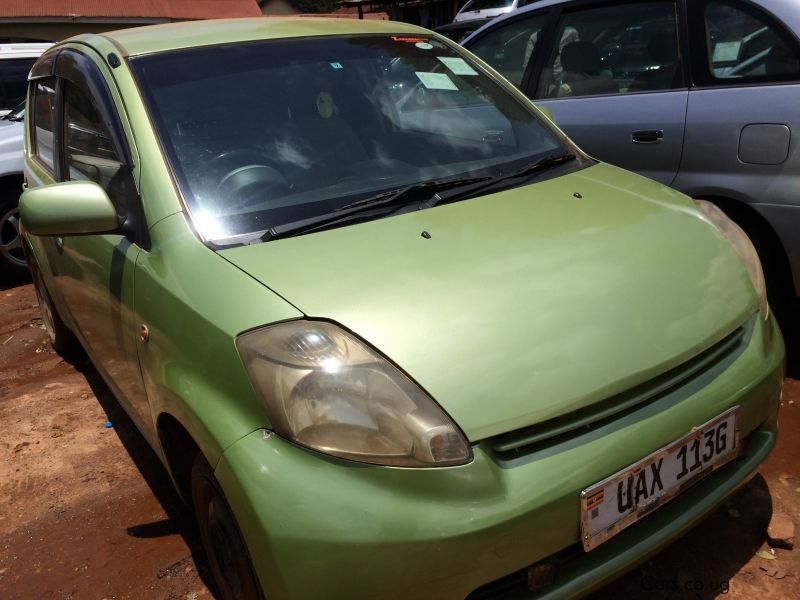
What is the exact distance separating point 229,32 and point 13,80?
529 cm

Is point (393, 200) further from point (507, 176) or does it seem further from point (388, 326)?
point (388, 326)

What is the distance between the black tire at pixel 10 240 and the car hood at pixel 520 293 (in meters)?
4.41

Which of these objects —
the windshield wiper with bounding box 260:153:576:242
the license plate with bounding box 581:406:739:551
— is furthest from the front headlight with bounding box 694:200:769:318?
the windshield wiper with bounding box 260:153:576:242

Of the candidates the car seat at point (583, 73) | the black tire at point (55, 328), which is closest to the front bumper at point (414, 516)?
the car seat at point (583, 73)

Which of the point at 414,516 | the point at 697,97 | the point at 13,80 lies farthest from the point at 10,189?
the point at 414,516

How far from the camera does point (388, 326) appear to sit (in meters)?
1.61

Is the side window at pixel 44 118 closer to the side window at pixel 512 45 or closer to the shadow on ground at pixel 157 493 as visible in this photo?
the shadow on ground at pixel 157 493

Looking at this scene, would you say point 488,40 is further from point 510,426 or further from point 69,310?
point 510,426

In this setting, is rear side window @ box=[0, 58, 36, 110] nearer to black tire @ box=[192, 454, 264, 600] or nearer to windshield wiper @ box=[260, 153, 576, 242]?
windshield wiper @ box=[260, 153, 576, 242]

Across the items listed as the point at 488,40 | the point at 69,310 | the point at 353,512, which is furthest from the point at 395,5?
the point at 353,512

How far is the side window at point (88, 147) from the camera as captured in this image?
231 centimetres

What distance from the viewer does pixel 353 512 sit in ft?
4.74

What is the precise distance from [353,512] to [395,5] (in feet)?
92.9

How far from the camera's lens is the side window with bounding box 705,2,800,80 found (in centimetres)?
299
